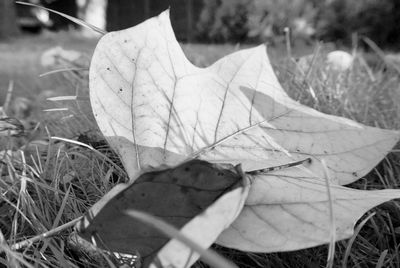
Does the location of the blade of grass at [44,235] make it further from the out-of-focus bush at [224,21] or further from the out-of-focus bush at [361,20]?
the out-of-focus bush at [361,20]

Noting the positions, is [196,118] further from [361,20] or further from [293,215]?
[361,20]

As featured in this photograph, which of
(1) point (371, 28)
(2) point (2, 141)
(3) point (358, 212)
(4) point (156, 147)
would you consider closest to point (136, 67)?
(4) point (156, 147)

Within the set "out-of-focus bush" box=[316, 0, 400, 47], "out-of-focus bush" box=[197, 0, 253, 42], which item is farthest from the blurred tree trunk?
"out-of-focus bush" box=[316, 0, 400, 47]

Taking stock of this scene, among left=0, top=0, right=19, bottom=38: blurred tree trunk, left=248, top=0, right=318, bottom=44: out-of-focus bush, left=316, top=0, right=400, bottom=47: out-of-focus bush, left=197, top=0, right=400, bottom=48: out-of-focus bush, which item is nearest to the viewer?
left=248, top=0, right=318, bottom=44: out-of-focus bush

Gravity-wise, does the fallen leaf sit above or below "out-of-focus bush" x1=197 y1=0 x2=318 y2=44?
above

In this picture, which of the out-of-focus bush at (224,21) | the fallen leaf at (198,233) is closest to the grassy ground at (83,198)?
the fallen leaf at (198,233)

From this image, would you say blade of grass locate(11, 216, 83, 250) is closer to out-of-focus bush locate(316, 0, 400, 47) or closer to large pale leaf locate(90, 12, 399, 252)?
large pale leaf locate(90, 12, 399, 252)
